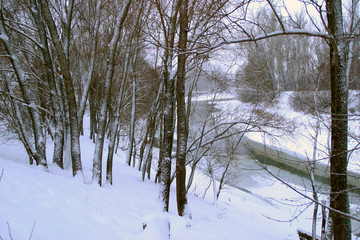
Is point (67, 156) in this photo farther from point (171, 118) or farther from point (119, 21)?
point (119, 21)

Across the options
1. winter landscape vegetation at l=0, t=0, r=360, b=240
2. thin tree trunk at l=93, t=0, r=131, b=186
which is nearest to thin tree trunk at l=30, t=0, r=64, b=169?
winter landscape vegetation at l=0, t=0, r=360, b=240

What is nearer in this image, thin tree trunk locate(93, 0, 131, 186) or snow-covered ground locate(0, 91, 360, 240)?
snow-covered ground locate(0, 91, 360, 240)

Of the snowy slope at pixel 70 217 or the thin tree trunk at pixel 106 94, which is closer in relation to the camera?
the snowy slope at pixel 70 217

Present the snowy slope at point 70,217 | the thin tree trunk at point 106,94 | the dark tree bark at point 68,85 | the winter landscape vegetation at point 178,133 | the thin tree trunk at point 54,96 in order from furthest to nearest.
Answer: the thin tree trunk at point 54,96
the thin tree trunk at point 106,94
the dark tree bark at point 68,85
the winter landscape vegetation at point 178,133
the snowy slope at point 70,217

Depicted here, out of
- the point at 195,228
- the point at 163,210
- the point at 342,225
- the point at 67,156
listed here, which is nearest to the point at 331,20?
the point at 342,225

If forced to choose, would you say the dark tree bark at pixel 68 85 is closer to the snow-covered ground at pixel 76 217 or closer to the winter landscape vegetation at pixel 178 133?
the winter landscape vegetation at pixel 178 133

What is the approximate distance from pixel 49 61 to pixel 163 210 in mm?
5444

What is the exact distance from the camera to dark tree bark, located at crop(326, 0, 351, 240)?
11.5 feet

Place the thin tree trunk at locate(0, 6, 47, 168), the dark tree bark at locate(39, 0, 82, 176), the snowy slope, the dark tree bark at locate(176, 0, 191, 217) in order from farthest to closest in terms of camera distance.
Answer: the dark tree bark at locate(39, 0, 82, 176) < the thin tree trunk at locate(0, 6, 47, 168) < the dark tree bark at locate(176, 0, 191, 217) < the snowy slope

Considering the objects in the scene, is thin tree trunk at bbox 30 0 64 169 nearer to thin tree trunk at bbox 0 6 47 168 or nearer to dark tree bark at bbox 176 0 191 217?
thin tree trunk at bbox 0 6 47 168

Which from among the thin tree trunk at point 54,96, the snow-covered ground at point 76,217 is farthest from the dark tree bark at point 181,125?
the thin tree trunk at point 54,96

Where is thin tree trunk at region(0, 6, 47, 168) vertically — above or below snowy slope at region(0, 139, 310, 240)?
above

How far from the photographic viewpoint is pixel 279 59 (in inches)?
1062

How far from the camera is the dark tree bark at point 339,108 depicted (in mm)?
3502
